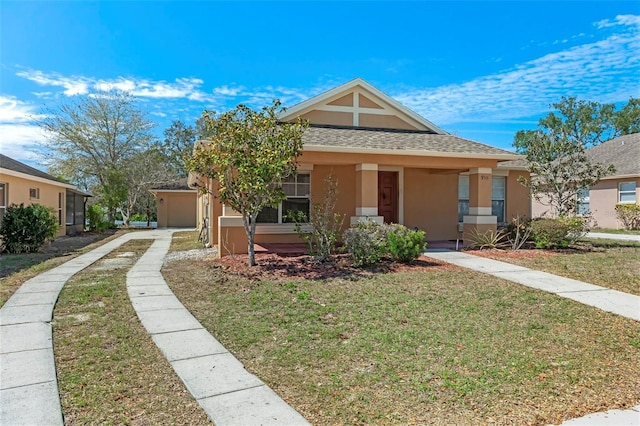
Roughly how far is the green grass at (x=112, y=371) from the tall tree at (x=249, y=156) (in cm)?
340

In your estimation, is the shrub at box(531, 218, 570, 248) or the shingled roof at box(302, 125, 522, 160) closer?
the shingled roof at box(302, 125, 522, 160)

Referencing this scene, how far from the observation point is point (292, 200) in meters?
12.9

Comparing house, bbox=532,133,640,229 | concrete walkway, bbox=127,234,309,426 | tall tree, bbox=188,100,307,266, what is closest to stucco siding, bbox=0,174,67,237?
tall tree, bbox=188,100,307,266

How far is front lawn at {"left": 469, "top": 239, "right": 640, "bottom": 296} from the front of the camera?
7754mm

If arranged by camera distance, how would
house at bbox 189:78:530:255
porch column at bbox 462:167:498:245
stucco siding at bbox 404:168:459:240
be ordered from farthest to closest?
stucco siding at bbox 404:168:459:240 → porch column at bbox 462:167:498:245 → house at bbox 189:78:530:255

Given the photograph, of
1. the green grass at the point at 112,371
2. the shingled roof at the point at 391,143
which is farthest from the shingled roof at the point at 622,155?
the green grass at the point at 112,371

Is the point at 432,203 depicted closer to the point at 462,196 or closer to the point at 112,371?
the point at 462,196

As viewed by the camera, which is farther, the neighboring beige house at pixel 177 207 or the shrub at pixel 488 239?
the neighboring beige house at pixel 177 207

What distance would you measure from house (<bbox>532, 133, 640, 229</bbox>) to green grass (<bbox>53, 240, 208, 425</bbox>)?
22474 millimetres

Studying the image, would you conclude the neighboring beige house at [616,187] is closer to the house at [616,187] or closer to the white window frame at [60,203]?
the house at [616,187]

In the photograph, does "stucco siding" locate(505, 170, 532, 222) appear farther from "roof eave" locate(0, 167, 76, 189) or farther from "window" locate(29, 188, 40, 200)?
"window" locate(29, 188, 40, 200)

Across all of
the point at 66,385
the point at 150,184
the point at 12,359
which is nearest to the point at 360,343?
the point at 66,385

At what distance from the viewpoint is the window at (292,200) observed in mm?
12727

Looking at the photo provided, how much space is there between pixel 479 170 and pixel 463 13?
4.76 metres
